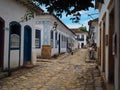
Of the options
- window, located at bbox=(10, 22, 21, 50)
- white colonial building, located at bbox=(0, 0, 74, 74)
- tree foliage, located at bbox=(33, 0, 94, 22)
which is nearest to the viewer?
tree foliage, located at bbox=(33, 0, 94, 22)

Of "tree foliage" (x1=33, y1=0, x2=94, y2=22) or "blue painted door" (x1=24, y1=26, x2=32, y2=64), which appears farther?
"blue painted door" (x1=24, y1=26, x2=32, y2=64)

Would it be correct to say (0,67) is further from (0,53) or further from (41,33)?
(41,33)

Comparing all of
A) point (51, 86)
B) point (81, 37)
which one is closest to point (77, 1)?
point (51, 86)

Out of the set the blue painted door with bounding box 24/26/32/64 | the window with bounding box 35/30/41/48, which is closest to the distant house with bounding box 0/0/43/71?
the blue painted door with bounding box 24/26/32/64

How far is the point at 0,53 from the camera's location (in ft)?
41.8

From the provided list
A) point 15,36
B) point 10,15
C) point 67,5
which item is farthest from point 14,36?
point 67,5

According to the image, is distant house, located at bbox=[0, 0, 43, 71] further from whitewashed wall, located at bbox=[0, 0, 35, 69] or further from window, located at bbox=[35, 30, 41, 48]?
window, located at bbox=[35, 30, 41, 48]

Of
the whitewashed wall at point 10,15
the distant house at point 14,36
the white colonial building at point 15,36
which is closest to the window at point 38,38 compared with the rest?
the white colonial building at point 15,36

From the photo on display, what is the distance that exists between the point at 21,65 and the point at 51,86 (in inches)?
233

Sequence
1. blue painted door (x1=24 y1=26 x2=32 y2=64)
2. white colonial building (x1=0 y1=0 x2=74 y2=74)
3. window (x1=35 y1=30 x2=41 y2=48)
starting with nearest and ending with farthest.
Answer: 1. white colonial building (x1=0 y1=0 x2=74 y2=74)
2. blue painted door (x1=24 y1=26 x2=32 y2=64)
3. window (x1=35 y1=30 x2=41 y2=48)

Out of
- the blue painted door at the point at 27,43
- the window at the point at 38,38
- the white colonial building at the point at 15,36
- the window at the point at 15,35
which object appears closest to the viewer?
the white colonial building at the point at 15,36

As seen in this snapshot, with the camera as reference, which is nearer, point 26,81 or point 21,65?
point 26,81

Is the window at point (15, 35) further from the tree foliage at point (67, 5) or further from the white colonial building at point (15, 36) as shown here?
the tree foliage at point (67, 5)

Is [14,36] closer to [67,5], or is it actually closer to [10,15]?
[10,15]
